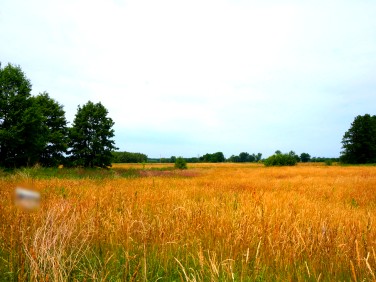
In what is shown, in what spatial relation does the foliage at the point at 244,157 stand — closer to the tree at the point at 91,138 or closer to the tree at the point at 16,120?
the tree at the point at 91,138

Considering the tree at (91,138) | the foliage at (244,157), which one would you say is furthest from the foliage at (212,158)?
the tree at (91,138)

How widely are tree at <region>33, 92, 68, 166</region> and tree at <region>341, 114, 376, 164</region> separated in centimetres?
6923

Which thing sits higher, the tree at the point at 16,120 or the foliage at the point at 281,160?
the tree at the point at 16,120

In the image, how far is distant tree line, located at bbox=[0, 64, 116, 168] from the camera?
997 inches

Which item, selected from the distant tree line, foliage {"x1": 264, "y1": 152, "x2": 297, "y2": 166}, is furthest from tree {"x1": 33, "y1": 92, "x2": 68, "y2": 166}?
foliage {"x1": 264, "y1": 152, "x2": 297, "y2": 166}

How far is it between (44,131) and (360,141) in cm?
7341

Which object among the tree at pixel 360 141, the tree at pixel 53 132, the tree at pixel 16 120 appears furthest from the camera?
the tree at pixel 360 141

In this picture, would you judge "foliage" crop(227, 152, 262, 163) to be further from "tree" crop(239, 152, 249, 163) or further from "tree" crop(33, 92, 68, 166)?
"tree" crop(33, 92, 68, 166)

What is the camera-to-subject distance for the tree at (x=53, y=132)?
3500 cm

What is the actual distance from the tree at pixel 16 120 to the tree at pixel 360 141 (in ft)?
238

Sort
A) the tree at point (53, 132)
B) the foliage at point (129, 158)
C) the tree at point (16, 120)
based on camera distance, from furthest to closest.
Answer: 1. the foliage at point (129, 158)
2. the tree at point (53, 132)
3. the tree at point (16, 120)

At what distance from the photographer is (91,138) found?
3781cm

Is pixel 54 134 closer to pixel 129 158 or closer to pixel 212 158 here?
pixel 129 158

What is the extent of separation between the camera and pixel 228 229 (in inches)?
136
